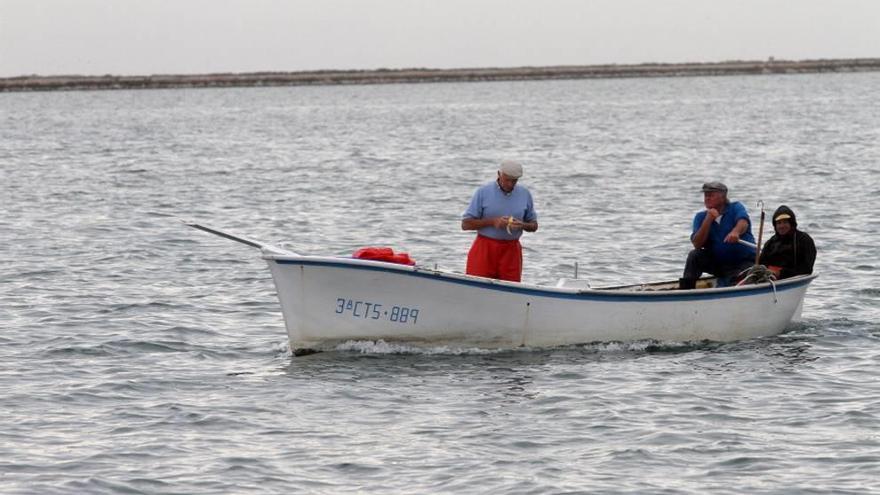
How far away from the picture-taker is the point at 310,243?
2808cm

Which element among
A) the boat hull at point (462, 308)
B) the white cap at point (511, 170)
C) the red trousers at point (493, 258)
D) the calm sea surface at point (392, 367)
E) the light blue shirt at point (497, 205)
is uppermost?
the white cap at point (511, 170)

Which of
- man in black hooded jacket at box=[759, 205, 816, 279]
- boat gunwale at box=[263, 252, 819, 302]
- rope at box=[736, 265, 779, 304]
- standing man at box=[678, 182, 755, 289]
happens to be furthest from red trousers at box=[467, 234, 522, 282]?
man in black hooded jacket at box=[759, 205, 816, 279]

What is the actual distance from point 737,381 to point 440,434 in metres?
3.59

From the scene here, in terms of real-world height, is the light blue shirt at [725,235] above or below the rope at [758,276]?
above

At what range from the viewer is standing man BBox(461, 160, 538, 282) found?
1530 centimetres

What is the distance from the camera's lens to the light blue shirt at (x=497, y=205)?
15.4 metres

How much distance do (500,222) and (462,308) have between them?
3.13 ft

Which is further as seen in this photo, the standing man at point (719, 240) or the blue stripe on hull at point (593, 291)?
the standing man at point (719, 240)

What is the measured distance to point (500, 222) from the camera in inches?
600

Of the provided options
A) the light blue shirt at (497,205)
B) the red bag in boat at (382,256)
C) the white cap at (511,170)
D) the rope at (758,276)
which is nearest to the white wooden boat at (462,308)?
the rope at (758,276)

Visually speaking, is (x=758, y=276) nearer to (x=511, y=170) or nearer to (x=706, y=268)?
(x=706, y=268)

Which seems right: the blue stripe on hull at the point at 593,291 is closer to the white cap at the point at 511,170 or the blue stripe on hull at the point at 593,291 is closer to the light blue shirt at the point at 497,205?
the light blue shirt at the point at 497,205

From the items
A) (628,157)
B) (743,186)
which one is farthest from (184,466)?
(628,157)

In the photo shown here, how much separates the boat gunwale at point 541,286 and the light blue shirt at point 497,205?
2.25 ft
